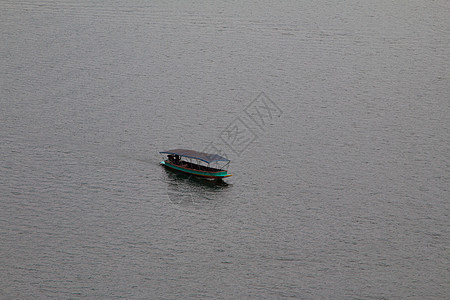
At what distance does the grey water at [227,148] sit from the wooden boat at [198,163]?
1465 millimetres

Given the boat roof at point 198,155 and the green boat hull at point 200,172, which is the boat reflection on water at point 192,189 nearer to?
the green boat hull at point 200,172

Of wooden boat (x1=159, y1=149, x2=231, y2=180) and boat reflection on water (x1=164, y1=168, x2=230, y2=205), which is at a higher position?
wooden boat (x1=159, y1=149, x2=231, y2=180)

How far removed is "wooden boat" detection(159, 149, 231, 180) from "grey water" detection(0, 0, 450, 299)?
1.46m

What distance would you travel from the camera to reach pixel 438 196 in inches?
3004

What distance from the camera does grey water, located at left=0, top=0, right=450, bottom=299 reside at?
62.0m

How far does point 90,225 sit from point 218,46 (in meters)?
62.6

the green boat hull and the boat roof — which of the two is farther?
the boat roof

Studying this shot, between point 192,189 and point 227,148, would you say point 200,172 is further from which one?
point 227,148

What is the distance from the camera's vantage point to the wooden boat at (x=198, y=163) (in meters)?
77.1

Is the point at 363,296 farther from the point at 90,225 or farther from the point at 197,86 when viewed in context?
the point at 197,86

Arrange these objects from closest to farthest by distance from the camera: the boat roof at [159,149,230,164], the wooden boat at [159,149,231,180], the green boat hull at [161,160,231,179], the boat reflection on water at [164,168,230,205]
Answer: the boat reflection on water at [164,168,230,205], the green boat hull at [161,160,231,179], the wooden boat at [159,149,231,180], the boat roof at [159,149,230,164]

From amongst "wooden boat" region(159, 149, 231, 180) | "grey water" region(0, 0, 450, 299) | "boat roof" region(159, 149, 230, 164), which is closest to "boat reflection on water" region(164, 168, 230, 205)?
"grey water" region(0, 0, 450, 299)

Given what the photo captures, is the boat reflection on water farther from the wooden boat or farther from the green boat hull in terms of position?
the wooden boat

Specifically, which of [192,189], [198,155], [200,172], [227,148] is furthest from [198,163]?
[227,148]
